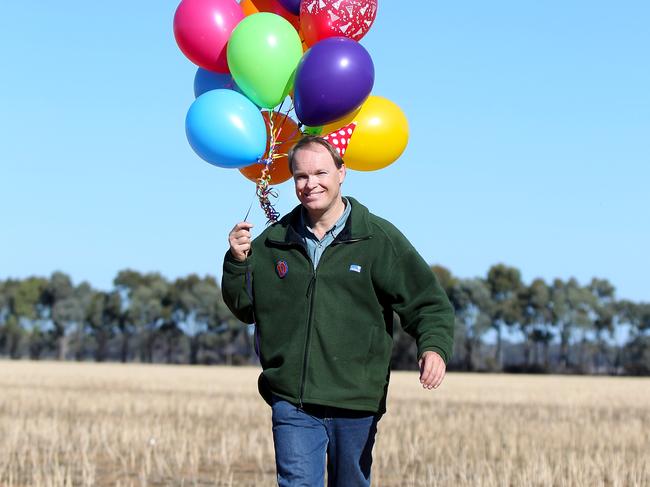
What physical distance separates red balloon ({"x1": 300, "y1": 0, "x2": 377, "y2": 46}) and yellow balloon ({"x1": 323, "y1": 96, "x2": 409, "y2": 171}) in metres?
0.42

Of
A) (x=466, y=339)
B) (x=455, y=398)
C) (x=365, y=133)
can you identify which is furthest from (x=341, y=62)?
(x=466, y=339)

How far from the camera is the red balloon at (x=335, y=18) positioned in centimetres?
556

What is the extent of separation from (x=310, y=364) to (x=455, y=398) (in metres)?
22.4

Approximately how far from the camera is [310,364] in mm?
4539

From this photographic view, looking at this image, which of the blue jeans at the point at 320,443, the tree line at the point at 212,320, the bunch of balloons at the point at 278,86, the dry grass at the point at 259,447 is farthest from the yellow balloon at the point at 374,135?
the tree line at the point at 212,320

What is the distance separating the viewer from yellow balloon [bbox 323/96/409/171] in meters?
5.60

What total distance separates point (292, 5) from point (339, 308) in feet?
7.37

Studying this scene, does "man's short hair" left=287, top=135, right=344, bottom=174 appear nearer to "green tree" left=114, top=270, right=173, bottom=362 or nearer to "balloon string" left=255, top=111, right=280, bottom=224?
"balloon string" left=255, top=111, right=280, bottom=224

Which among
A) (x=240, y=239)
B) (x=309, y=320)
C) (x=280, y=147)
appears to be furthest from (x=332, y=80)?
(x=309, y=320)

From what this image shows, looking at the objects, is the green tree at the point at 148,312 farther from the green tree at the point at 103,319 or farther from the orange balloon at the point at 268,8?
the orange balloon at the point at 268,8

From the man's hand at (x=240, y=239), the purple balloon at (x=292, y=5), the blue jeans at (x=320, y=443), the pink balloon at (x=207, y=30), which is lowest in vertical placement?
the blue jeans at (x=320, y=443)

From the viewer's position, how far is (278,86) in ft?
18.3

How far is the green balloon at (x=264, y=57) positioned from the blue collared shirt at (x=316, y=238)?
3.51 ft

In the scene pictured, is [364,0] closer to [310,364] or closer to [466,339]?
[310,364]
